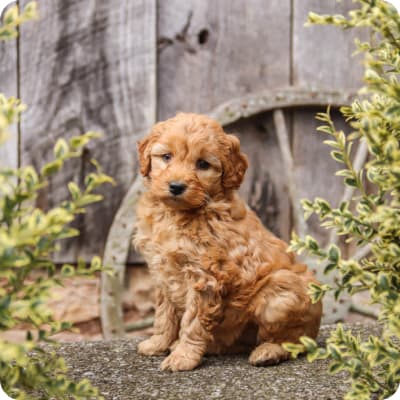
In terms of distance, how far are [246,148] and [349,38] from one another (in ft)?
3.09

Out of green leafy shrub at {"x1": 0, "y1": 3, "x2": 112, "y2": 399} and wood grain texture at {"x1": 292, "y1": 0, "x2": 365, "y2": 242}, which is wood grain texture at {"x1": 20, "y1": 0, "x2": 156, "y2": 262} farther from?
green leafy shrub at {"x1": 0, "y1": 3, "x2": 112, "y2": 399}

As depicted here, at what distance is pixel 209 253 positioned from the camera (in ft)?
9.30

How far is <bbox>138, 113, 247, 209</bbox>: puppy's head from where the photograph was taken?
2.73 meters

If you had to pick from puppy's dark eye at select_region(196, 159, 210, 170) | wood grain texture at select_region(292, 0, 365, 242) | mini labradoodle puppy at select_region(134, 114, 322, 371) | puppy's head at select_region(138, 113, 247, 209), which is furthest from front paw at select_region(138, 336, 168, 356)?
wood grain texture at select_region(292, 0, 365, 242)

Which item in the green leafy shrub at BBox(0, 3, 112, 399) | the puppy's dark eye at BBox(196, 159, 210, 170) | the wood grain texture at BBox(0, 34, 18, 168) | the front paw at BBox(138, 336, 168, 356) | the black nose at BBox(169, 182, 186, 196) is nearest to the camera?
the green leafy shrub at BBox(0, 3, 112, 399)

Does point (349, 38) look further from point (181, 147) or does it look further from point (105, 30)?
point (181, 147)

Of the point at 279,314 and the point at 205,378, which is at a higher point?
the point at 279,314

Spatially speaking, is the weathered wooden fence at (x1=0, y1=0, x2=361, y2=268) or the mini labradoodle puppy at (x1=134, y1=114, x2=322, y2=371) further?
the weathered wooden fence at (x1=0, y1=0, x2=361, y2=268)

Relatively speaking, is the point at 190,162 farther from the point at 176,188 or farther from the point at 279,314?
the point at 279,314

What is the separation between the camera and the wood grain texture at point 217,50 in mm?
3945

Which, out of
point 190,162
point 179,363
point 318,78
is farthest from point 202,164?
point 318,78

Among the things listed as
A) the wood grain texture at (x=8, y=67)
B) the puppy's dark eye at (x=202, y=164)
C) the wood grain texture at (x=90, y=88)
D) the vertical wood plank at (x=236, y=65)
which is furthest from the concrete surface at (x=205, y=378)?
the wood grain texture at (x=8, y=67)

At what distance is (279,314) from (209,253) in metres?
0.41

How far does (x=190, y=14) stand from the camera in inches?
155
